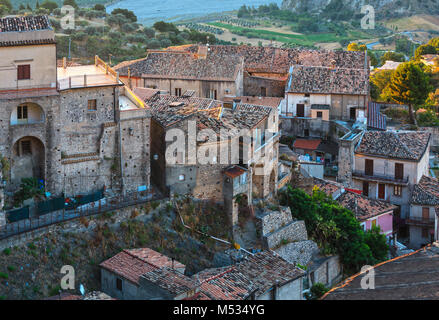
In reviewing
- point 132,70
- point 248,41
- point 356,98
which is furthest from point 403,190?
point 248,41

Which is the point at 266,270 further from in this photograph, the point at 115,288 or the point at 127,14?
Result: the point at 127,14

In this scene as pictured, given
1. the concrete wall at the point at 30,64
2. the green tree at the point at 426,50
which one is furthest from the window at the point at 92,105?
the green tree at the point at 426,50

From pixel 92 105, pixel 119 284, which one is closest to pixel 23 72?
pixel 92 105

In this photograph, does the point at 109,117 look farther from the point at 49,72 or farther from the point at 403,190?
the point at 403,190

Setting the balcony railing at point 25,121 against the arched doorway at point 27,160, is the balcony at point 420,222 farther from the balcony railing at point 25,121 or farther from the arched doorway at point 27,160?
the balcony railing at point 25,121

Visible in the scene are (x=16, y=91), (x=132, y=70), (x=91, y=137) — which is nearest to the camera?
(x=16, y=91)

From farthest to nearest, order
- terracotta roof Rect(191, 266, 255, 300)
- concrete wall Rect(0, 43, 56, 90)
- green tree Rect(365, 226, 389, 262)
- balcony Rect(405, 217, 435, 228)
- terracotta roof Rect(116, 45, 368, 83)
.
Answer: terracotta roof Rect(116, 45, 368, 83)
balcony Rect(405, 217, 435, 228)
green tree Rect(365, 226, 389, 262)
concrete wall Rect(0, 43, 56, 90)
terracotta roof Rect(191, 266, 255, 300)

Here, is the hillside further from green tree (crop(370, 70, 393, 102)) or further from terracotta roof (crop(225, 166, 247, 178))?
terracotta roof (crop(225, 166, 247, 178))

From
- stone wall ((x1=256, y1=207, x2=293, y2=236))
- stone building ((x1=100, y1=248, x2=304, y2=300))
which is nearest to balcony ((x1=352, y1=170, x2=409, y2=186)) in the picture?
stone wall ((x1=256, y1=207, x2=293, y2=236))
